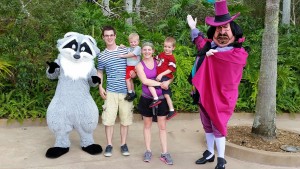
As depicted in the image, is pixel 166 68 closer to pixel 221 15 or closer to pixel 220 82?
pixel 220 82

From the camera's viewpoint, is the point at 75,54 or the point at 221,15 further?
the point at 75,54

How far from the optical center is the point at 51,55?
255 inches

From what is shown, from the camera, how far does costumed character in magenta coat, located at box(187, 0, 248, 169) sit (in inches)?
176

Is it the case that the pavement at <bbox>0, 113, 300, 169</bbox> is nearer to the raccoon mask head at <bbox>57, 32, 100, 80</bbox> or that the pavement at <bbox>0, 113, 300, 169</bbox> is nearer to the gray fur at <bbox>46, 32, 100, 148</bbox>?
the gray fur at <bbox>46, 32, 100, 148</bbox>

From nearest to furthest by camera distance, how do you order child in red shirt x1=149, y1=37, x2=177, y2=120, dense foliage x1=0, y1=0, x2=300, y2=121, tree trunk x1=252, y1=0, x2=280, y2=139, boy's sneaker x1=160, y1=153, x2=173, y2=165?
child in red shirt x1=149, y1=37, x2=177, y2=120, boy's sneaker x1=160, y1=153, x2=173, y2=165, tree trunk x1=252, y1=0, x2=280, y2=139, dense foliage x1=0, y1=0, x2=300, y2=121

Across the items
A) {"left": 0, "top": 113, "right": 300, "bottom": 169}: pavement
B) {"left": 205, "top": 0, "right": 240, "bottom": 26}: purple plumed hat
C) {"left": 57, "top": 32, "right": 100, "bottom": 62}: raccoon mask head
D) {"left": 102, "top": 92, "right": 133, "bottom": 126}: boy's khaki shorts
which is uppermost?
{"left": 205, "top": 0, "right": 240, "bottom": 26}: purple plumed hat

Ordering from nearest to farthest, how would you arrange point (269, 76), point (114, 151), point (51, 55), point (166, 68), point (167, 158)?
point (166, 68) → point (167, 158) → point (114, 151) → point (269, 76) → point (51, 55)

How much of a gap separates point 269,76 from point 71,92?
2655 mm

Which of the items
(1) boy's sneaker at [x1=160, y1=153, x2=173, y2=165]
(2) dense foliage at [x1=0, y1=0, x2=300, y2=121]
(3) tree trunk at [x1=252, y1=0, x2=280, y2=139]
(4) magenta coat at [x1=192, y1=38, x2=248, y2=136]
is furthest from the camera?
(2) dense foliage at [x1=0, y1=0, x2=300, y2=121]

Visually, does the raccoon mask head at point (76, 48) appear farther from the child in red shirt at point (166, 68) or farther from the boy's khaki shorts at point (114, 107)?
the child in red shirt at point (166, 68)

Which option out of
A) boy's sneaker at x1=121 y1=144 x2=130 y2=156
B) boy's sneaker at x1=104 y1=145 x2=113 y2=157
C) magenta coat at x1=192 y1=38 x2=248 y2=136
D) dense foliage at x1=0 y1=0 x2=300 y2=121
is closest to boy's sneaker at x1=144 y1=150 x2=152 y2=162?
boy's sneaker at x1=121 y1=144 x2=130 y2=156

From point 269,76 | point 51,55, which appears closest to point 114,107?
point 51,55

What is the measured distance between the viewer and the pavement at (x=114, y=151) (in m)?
4.77

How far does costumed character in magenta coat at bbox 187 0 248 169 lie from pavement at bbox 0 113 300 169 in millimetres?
613
